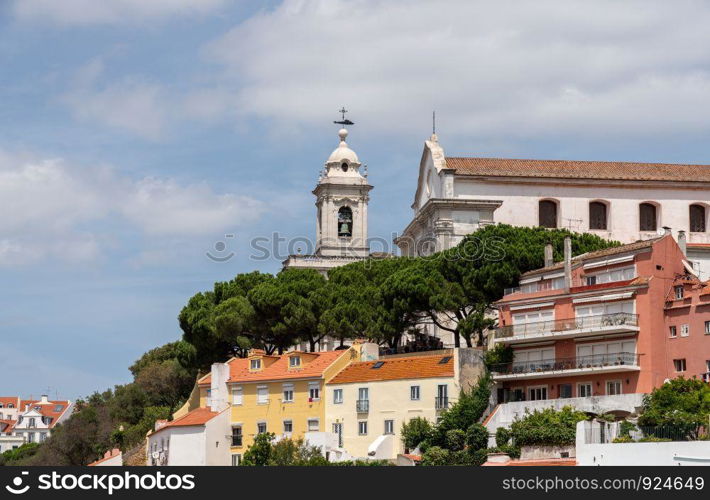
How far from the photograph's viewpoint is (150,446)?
84062mm

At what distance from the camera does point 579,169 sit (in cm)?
10375

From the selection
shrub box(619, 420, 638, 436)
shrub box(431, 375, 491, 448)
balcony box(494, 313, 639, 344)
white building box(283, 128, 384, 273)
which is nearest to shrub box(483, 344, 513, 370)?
balcony box(494, 313, 639, 344)

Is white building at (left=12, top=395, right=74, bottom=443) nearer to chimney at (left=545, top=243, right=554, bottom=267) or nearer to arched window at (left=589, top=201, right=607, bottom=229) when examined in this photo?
arched window at (left=589, top=201, right=607, bottom=229)

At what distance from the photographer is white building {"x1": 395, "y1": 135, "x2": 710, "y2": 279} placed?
10069 centimetres

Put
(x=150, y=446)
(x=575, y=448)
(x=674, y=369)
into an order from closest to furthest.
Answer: (x=575, y=448) < (x=674, y=369) < (x=150, y=446)

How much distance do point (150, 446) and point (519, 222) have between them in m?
28.8

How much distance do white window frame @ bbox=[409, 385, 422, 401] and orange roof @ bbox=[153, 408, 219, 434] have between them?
1051cm

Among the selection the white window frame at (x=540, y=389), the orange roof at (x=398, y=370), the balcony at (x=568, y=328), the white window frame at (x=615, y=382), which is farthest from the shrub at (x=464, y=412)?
the white window frame at (x=615, y=382)

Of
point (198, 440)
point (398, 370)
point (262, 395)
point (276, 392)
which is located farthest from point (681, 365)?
point (198, 440)

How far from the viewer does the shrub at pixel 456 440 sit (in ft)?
232

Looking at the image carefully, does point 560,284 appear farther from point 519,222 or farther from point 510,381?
point 519,222

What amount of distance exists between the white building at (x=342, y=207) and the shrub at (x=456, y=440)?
54729 millimetres

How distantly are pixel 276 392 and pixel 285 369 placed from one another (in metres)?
1.46
